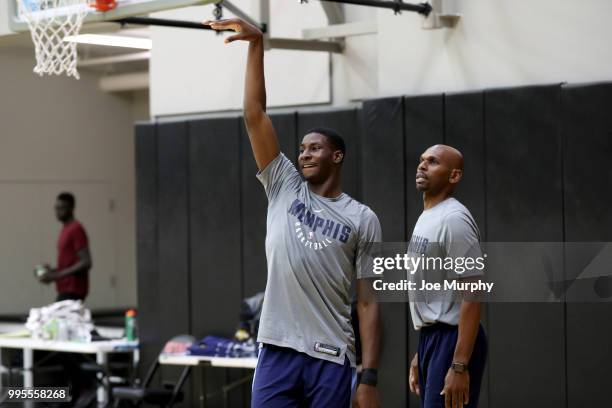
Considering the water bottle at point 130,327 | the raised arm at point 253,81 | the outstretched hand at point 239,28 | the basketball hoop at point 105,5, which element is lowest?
the water bottle at point 130,327

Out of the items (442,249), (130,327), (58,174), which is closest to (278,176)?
(442,249)

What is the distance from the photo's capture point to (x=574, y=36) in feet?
23.4

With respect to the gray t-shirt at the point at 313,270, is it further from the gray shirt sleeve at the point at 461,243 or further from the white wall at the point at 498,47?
the white wall at the point at 498,47

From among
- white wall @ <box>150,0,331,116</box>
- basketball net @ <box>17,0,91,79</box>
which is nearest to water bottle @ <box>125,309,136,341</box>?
white wall @ <box>150,0,331,116</box>

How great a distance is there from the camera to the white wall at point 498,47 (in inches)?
279

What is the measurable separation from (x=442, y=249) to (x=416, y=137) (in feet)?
9.04

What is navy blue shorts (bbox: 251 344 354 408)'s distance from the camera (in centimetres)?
464

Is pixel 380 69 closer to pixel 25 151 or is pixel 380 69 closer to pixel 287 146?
pixel 287 146

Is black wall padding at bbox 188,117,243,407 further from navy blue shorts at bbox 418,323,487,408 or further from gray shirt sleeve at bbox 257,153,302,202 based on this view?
gray shirt sleeve at bbox 257,153,302,202

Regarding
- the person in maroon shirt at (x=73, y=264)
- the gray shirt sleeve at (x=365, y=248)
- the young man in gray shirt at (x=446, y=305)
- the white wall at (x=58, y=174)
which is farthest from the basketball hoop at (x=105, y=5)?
the white wall at (x=58, y=174)

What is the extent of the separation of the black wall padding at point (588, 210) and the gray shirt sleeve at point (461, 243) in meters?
2.07

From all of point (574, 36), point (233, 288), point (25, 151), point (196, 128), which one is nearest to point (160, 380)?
point (233, 288)

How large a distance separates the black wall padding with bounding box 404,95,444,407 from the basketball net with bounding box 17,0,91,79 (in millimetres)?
2498

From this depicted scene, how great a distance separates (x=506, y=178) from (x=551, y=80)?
0.76 metres
